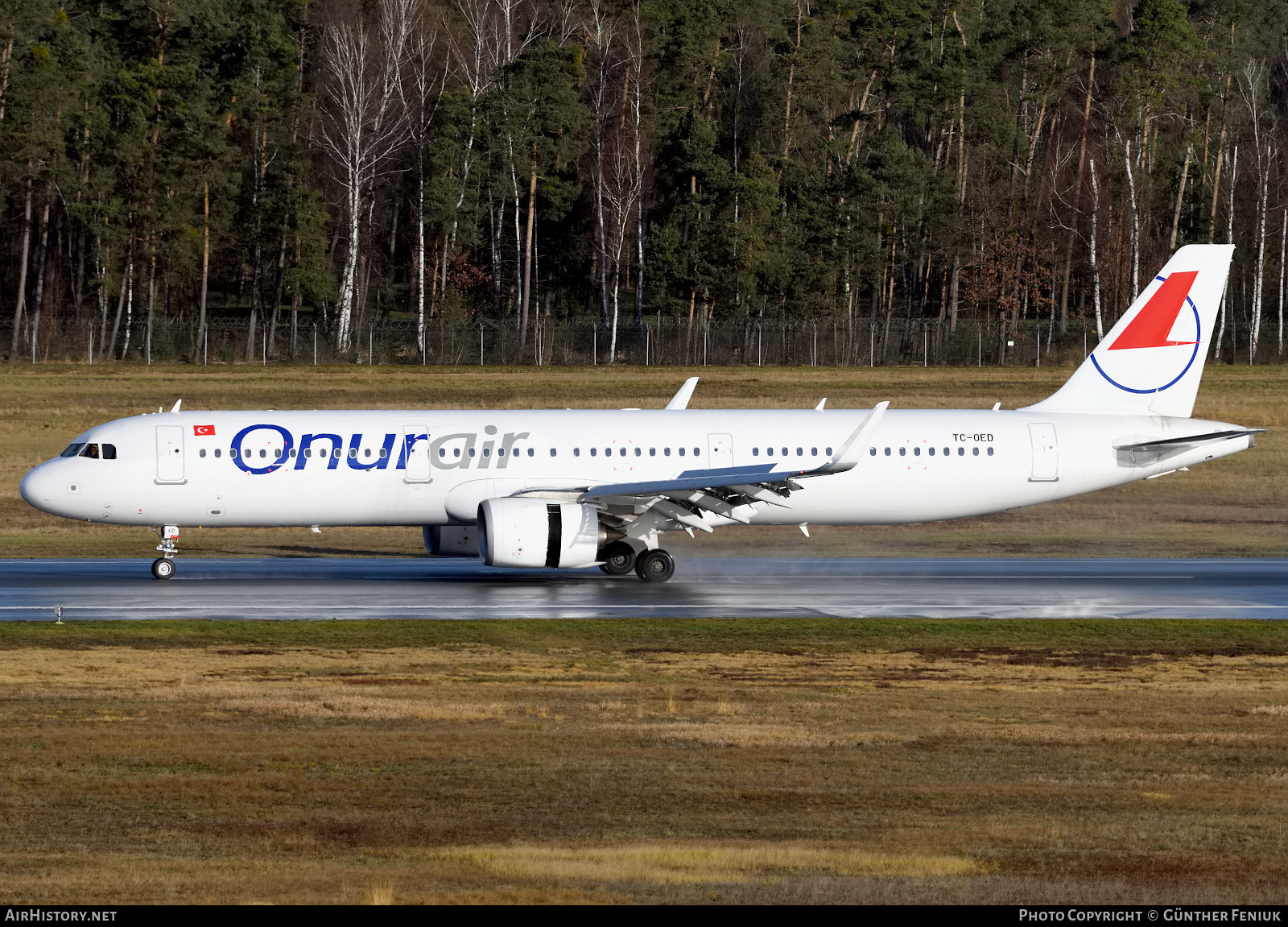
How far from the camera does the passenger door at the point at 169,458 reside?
100 ft

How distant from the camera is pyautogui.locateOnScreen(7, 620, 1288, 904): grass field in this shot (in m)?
12.4

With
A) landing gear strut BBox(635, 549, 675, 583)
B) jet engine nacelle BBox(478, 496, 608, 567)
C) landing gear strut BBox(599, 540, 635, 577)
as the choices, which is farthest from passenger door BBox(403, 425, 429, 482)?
landing gear strut BBox(635, 549, 675, 583)

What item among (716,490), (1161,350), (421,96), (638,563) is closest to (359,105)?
(421,96)

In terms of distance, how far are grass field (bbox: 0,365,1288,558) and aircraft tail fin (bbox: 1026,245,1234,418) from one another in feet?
15.0

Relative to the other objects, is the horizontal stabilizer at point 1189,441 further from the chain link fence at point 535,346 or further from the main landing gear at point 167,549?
the chain link fence at point 535,346

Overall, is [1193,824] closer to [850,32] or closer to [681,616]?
[681,616]

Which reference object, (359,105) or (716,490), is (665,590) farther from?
(359,105)

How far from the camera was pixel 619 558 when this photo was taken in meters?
31.6

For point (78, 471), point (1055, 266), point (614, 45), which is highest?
point (614, 45)

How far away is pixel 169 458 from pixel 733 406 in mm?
35148

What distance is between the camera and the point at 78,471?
30.5 m

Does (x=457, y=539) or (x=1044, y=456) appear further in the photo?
(x=1044, y=456)
